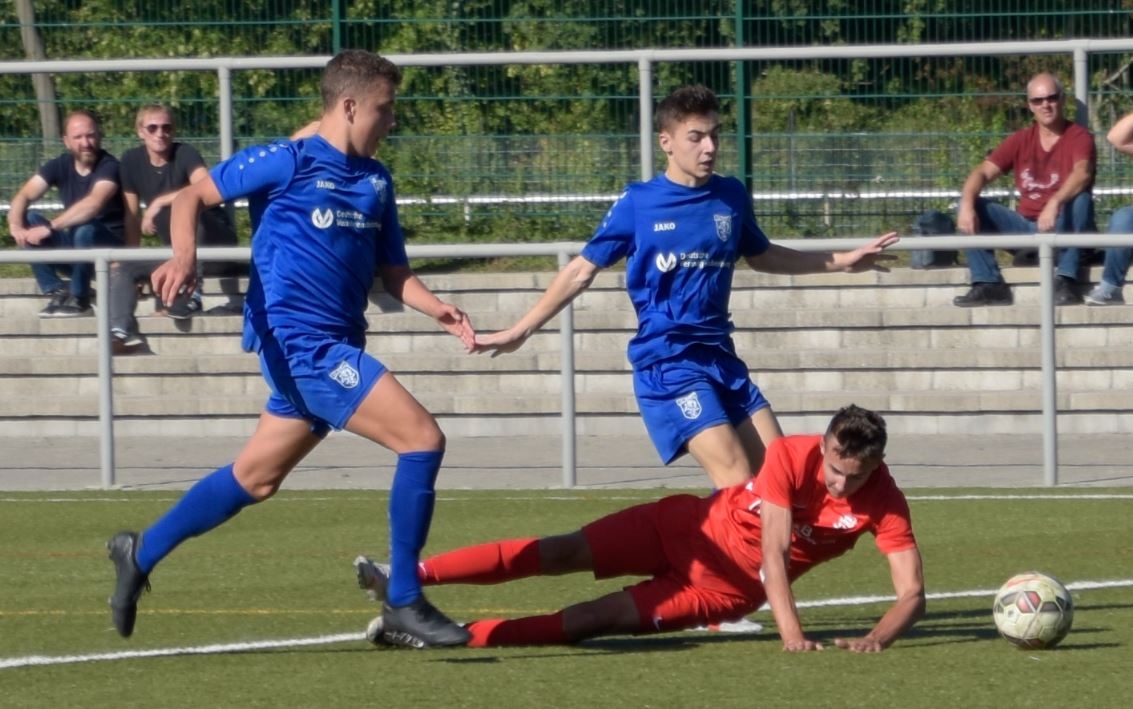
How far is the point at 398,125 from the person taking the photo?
51.6 feet

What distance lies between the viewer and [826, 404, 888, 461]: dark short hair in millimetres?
5848

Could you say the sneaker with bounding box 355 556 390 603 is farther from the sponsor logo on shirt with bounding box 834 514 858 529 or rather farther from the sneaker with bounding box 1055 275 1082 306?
the sneaker with bounding box 1055 275 1082 306

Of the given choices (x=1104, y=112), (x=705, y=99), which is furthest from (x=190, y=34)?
(x=705, y=99)

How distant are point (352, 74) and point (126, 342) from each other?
6.21m

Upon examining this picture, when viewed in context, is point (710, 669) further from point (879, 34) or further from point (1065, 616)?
point (879, 34)

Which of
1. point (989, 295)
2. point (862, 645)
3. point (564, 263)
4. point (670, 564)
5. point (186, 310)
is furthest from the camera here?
point (186, 310)

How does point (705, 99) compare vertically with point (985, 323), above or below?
above

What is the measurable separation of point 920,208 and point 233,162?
8.90 meters

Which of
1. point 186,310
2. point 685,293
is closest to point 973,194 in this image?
point 186,310

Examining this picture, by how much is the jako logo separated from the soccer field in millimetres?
1372

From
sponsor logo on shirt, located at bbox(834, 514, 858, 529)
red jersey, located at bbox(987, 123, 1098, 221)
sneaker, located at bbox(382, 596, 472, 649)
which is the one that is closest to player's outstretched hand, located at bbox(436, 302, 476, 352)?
sneaker, located at bbox(382, 596, 472, 649)

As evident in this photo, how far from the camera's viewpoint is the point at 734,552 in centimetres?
635

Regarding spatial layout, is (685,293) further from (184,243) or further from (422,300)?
(184,243)

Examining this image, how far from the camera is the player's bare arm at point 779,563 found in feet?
19.8
